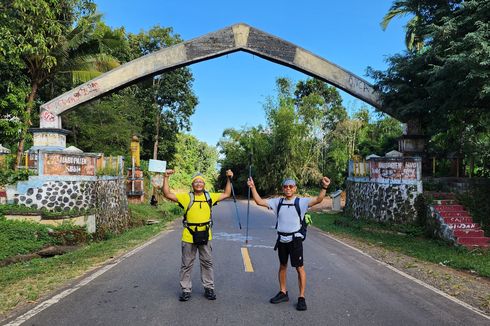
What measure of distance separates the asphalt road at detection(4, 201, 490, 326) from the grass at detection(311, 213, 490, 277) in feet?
6.54

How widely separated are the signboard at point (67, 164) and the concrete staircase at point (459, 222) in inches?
439

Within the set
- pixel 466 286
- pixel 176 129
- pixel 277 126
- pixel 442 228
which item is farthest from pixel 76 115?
pixel 466 286

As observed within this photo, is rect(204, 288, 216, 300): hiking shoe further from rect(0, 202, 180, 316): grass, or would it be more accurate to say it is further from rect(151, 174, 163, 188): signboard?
rect(0, 202, 180, 316): grass

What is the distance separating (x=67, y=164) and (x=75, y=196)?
1.03 meters

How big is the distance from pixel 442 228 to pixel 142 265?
29.1 ft

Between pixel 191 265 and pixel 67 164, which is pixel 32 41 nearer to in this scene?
pixel 67 164

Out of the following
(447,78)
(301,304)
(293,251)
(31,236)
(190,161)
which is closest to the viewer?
(301,304)

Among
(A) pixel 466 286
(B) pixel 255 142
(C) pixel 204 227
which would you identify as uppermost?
(B) pixel 255 142

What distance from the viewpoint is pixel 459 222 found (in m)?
12.2

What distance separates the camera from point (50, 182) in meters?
12.8

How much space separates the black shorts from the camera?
5480mm

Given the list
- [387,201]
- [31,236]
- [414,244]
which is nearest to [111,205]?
[31,236]

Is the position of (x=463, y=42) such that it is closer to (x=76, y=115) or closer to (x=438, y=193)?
(x=438, y=193)

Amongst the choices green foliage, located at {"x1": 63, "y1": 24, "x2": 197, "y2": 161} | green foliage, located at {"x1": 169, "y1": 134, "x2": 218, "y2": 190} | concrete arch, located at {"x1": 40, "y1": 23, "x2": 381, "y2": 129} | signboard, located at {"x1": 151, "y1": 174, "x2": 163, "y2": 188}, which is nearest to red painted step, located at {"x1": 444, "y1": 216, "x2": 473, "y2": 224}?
concrete arch, located at {"x1": 40, "y1": 23, "x2": 381, "y2": 129}
